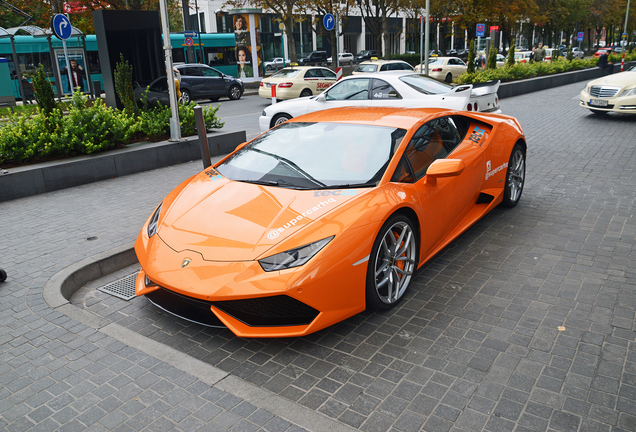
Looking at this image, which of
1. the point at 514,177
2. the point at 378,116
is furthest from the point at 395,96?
the point at 378,116

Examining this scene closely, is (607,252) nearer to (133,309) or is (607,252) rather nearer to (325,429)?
(325,429)

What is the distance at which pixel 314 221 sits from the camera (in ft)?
11.5

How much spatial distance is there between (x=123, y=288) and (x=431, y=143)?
10.3ft

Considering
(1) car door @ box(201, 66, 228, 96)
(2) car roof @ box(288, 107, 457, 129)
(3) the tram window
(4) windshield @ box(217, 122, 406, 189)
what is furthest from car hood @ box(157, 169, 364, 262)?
(3) the tram window

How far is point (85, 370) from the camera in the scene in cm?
321

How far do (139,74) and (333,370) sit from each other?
1122 centimetres

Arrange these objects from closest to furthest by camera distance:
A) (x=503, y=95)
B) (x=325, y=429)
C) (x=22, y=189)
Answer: (x=325, y=429) < (x=22, y=189) < (x=503, y=95)

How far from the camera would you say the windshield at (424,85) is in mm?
10680

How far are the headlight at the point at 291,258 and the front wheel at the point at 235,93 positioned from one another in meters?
21.2

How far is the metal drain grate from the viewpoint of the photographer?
441 centimetres

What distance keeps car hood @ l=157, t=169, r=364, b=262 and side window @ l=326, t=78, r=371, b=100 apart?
7329 mm

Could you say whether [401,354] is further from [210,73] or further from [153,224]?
[210,73]

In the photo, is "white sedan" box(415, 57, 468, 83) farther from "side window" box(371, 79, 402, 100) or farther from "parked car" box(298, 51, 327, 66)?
"parked car" box(298, 51, 327, 66)

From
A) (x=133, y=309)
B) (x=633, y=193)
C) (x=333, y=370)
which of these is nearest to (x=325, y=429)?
(x=333, y=370)
